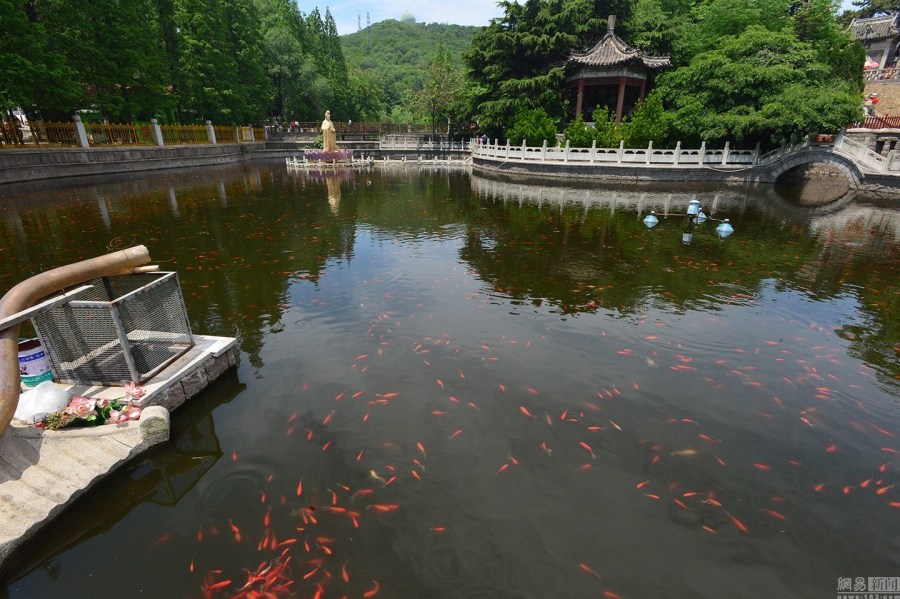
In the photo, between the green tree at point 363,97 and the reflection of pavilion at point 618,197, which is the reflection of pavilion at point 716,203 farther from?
the green tree at point 363,97

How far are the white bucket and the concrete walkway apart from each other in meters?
0.36

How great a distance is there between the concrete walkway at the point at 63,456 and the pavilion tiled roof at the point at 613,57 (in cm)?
3473

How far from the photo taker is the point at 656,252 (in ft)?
39.8

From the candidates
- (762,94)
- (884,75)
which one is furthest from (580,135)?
(884,75)

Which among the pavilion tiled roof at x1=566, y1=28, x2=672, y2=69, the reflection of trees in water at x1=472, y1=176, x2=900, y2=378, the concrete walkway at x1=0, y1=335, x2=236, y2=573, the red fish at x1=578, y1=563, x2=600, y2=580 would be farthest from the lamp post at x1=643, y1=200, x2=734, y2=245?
the pavilion tiled roof at x1=566, y1=28, x2=672, y2=69

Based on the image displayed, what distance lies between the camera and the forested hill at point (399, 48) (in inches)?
4154

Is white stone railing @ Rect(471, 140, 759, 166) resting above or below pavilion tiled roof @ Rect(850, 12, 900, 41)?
below

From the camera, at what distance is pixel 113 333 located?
4895 millimetres

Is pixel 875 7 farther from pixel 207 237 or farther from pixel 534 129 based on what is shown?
pixel 207 237

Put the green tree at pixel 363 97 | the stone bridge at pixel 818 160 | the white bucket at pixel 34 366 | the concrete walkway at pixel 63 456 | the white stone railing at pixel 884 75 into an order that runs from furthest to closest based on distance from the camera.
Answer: the green tree at pixel 363 97, the white stone railing at pixel 884 75, the stone bridge at pixel 818 160, the white bucket at pixel 34 366, the concrete walkway at pixel 63 456

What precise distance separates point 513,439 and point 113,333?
4654 millimetres

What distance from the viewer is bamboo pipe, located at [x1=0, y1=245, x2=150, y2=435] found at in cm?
376

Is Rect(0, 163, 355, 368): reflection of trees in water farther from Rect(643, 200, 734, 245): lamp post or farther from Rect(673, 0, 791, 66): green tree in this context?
Rect(673, 0, 791, 66): green tree

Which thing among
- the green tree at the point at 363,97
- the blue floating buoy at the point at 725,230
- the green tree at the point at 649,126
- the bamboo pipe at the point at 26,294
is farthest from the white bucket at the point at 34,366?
the green tree at the point at 363,97
